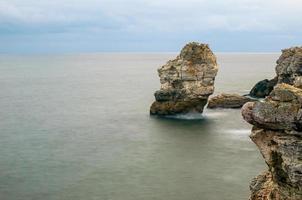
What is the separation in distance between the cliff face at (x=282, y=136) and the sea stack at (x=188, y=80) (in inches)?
2457

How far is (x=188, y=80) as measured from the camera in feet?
301

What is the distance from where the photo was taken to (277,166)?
2752 cm

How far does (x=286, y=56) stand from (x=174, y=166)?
4505cm

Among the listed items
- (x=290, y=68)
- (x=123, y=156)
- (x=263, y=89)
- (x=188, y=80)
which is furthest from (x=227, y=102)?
(x=123, y=156)

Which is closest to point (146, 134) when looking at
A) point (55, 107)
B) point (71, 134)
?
point (71, 134)

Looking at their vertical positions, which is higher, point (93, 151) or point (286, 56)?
point (286, 56)

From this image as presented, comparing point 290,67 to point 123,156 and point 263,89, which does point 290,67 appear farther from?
point 263,89

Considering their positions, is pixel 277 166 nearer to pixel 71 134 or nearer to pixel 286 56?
pixel 71 134

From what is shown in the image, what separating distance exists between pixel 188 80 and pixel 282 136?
64.8 m

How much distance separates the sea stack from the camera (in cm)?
9119

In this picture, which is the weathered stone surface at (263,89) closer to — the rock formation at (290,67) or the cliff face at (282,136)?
the rock formation at (290,67)

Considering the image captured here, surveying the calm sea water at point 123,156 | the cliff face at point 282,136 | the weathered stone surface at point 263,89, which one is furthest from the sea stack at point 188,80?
the cliff face at point 282,136

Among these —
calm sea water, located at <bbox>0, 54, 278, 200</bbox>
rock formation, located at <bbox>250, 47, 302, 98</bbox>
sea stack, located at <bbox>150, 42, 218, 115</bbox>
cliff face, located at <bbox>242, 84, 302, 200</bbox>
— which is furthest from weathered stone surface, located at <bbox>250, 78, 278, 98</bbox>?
cliff face, located at <bbox>242, 84, 302, 200</bbox>

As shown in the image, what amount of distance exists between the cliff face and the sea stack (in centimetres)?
6240
